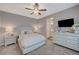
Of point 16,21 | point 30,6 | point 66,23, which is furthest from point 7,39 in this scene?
point 66,23

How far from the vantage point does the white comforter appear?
2086mm

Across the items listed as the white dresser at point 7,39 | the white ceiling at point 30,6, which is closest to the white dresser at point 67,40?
the white ceiling at point 30,6

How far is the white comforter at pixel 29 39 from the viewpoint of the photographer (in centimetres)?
209

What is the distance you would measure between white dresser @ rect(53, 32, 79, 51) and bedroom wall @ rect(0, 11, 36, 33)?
0.72 m

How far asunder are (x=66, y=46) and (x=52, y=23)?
676 millimetres

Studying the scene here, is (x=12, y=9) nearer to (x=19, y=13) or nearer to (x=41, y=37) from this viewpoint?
(x=19, y=13)

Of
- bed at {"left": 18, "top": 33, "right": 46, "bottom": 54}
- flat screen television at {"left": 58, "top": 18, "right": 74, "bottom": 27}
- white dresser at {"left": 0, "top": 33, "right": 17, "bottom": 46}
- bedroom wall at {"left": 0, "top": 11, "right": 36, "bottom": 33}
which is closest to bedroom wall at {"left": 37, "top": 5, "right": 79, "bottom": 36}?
flat screen television at {"left": 58, "top": 18, "right": 74, "bottom": 27}

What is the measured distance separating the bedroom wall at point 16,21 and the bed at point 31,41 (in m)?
0.19

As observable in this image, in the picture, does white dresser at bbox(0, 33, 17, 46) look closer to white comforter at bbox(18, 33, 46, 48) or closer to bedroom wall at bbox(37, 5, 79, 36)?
white comforter at bbox(18, 33, 46, 48)

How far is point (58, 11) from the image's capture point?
2090 millimetres

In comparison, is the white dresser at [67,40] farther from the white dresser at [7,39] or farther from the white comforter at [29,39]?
the white dresser at [7,39]

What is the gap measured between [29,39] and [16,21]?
1.71 ft
